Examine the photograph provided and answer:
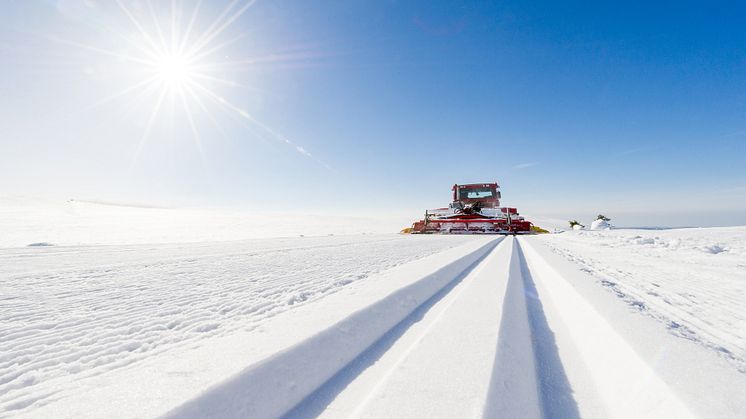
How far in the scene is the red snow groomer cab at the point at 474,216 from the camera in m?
15.8

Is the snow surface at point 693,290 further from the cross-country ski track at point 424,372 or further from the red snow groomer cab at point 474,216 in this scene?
the red snow groomer cab at point 474,216

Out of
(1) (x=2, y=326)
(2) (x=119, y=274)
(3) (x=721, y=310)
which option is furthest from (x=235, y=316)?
(3) (x=721, y=310)

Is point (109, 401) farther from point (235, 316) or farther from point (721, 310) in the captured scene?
point (721, 310)

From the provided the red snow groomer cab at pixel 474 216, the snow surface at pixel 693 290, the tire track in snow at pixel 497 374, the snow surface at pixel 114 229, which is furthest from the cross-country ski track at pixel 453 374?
the red snow groomer cab at pixel 474 216

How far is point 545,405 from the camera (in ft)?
3.62

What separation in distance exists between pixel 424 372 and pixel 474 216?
16.8 m

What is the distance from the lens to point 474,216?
16984mm

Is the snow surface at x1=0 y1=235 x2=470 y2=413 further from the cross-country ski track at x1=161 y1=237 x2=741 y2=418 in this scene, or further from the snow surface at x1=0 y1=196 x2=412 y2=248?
the snow surface at x1=0 y1=196 x2=412 y2=248

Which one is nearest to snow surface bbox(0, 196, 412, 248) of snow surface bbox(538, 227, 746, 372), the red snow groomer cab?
the red snow groomer cab

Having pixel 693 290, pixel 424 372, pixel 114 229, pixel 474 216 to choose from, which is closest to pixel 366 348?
pixel 424 372

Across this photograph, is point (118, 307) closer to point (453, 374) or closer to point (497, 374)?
point (453, 374)

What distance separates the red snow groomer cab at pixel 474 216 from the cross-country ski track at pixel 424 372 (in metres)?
14.3

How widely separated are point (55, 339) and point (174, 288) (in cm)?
105

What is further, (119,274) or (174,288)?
(119,274)
